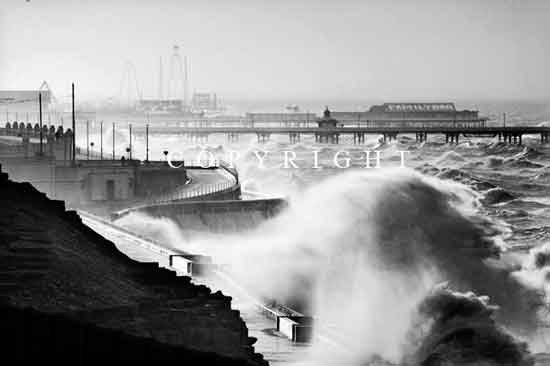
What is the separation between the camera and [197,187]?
205 feet

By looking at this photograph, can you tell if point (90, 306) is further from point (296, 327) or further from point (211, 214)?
point (211, 214)

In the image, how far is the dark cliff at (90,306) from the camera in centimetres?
1350

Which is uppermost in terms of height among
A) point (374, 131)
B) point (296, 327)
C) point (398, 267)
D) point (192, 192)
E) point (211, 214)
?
point (296, 327)

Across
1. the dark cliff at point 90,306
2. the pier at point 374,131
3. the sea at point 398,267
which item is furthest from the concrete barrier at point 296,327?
the pier at point 374,131

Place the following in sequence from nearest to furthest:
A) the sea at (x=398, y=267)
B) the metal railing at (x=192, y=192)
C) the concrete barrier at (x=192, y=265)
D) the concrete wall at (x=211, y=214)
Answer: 1. the sea at (x=398, y=267)
2. the concrete barrier at (x=192, y=265)
3. the concrete wall at (x=211, y=214)
4. the metal railing at (x=192, y=192)

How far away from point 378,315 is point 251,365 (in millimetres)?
18631

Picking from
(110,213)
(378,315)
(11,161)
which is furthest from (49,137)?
(378,315)

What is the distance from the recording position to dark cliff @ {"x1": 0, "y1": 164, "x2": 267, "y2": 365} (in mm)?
13500

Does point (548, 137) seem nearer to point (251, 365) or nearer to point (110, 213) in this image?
point (110, 213)

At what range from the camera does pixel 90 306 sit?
14.4 metres

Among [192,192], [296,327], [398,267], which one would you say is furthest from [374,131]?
[296,327]

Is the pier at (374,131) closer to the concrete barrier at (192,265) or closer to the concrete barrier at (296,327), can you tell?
the concrete barrier at (192,265)

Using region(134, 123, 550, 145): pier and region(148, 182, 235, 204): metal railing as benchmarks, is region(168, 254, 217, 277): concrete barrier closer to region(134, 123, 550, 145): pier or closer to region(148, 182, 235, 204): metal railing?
region(148, 182, 235, 204): metal railing

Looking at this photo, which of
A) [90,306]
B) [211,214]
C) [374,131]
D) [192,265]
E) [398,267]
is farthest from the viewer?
[374,131]
